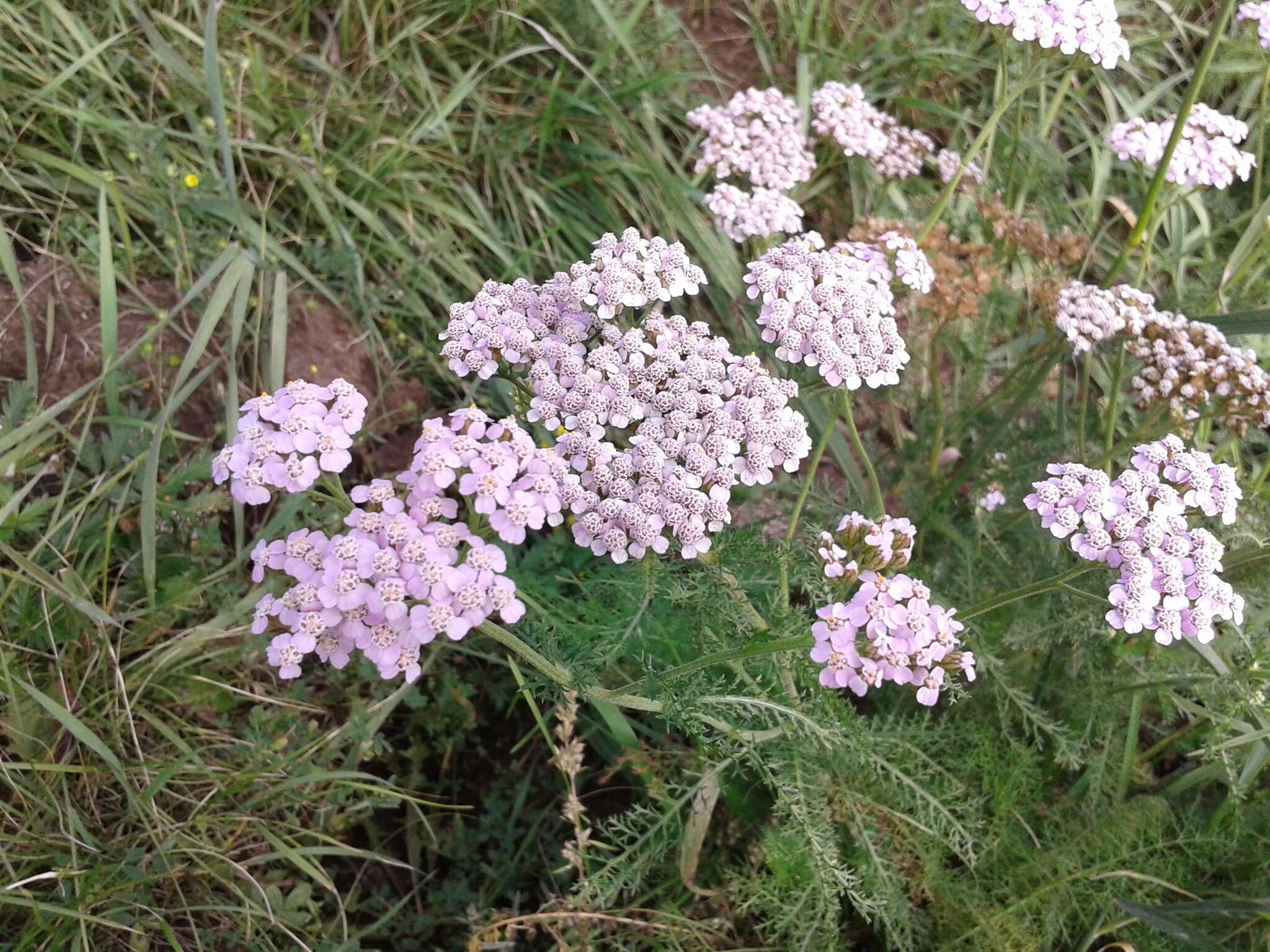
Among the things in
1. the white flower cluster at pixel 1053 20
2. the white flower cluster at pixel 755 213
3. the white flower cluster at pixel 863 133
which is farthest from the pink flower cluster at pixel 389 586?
the white flower cluster at pixel 863 133

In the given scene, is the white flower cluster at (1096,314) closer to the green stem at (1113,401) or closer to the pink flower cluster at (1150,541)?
the green stem at (1113,401)

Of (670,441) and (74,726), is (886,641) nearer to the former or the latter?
(670,441)

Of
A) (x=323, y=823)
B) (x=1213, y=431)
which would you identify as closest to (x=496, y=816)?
(x=323, y=823)

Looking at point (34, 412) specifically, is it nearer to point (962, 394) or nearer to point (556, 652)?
point (556, 652)

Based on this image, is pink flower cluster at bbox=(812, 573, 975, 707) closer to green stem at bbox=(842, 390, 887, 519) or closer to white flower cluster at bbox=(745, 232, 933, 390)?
green stem at bbox=(842, 390, 887, 519)

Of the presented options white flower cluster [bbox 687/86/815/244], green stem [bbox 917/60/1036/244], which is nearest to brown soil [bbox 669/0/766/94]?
white flower cluster [bbox 687/86/815/244]

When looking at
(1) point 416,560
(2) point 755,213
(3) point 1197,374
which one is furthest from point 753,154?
(1) point 416,560
